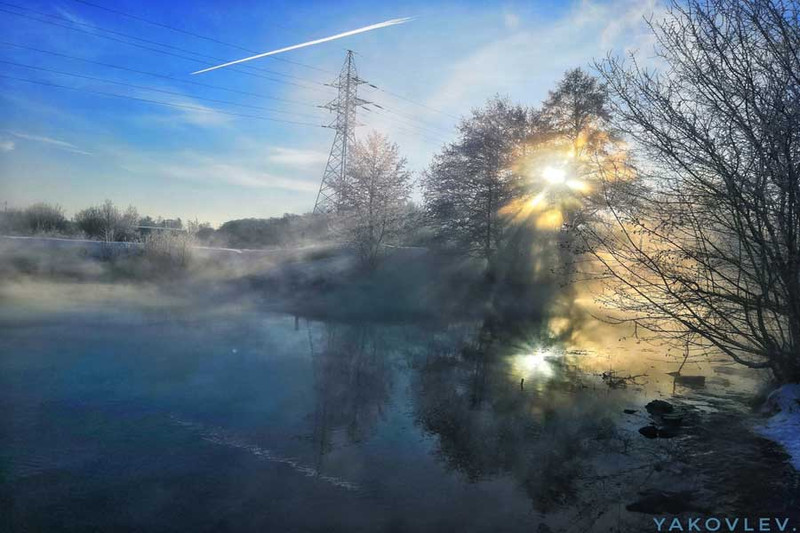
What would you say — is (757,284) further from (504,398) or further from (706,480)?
(504,398)

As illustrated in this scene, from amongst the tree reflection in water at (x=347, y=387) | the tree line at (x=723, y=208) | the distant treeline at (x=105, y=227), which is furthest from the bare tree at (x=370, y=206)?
the tree line at (x=723, y=208)

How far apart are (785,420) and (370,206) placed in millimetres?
25832

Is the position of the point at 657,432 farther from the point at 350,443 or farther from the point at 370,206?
the point at 370,206

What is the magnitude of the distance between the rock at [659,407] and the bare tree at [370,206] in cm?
2314

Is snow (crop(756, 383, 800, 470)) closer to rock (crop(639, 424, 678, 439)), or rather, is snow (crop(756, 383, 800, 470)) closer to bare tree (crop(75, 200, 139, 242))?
rock (crop(639, 424, 678, 439))

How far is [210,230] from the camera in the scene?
53.8 m

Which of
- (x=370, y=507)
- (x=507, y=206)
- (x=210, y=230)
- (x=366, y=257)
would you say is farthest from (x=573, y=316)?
(x=210, y=230)

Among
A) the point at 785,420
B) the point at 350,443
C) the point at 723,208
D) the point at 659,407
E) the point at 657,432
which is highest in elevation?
the point at 723,208

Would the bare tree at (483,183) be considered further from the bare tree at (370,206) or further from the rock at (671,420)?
the rock at (671,420)

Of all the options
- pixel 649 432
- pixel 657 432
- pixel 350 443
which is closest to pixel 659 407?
pixel 657 432

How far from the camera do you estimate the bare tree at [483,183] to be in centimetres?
3077

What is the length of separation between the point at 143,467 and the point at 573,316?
22708 mm

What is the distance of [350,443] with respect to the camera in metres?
7.60

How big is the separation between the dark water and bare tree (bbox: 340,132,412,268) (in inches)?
726
